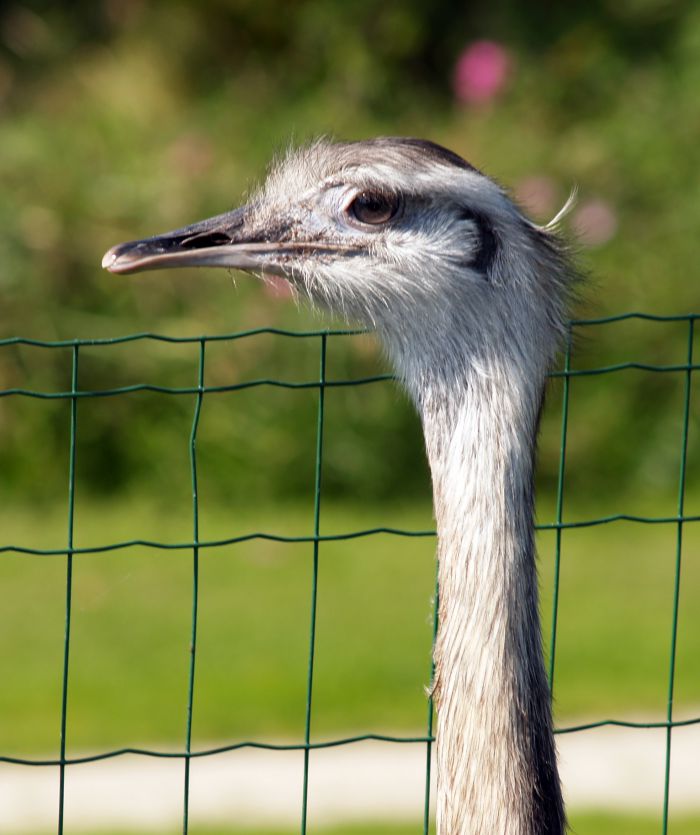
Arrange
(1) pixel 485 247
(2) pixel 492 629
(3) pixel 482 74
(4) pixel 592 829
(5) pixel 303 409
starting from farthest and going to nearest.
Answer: (3) pixel 482 74 < (5) pixel 303 409 < (4) pixel 592 829 < (1) pixel 485 247 < (2) pixel 492 629

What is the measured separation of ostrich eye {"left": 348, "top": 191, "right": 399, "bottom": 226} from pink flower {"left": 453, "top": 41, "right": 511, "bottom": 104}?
7.29m

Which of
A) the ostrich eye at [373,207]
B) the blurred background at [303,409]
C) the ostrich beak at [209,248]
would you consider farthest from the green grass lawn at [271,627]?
the ostrich eye at [373,207]

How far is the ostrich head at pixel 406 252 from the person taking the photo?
268 centimetres

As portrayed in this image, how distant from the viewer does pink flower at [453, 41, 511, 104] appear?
9.85 m

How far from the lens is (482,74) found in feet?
32.3

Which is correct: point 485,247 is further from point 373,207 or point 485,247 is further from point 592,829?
point 592,829

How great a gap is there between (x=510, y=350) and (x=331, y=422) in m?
5.41

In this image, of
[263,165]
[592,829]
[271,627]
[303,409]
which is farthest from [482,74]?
[592,829]

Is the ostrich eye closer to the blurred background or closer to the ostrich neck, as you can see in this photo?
the ostrich neck

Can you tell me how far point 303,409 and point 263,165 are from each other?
2.03 metres

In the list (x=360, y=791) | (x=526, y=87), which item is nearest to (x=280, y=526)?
(x=360, y=791)

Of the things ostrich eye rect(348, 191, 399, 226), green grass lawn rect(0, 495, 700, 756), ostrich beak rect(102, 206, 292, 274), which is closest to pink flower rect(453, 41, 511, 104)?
green grass lawn rect(0, 495, 700, 756)

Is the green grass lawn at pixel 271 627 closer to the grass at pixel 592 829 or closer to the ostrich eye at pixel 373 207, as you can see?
the grass at pixel 592 829

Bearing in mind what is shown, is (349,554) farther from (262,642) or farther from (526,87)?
(526,87)
